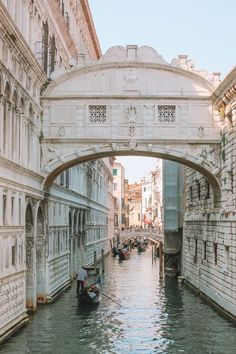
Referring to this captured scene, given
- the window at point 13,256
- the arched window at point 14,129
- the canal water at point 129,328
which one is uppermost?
the arched window at point 14,129

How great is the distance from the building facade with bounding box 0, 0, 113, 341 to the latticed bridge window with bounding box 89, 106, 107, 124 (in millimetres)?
1419

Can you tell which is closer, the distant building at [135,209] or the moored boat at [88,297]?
the moored boat at [88,297]

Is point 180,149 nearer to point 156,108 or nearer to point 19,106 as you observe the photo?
point 156,108

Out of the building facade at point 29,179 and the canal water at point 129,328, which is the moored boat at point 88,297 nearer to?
the canal water at point 129,328

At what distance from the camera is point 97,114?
19.2 meters

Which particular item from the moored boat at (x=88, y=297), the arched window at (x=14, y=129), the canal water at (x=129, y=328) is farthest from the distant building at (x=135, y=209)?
the arched window at (x=14, y=129)

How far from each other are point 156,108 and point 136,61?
4.78 feet

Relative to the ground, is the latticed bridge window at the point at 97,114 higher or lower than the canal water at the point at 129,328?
higher

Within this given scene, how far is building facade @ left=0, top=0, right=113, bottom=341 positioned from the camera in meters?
14.7

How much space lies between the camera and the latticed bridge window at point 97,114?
19.2 metres

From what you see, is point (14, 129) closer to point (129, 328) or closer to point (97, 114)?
point (97, 114)

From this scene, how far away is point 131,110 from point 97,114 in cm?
100

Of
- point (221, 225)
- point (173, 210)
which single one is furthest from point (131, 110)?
point (173, 210)

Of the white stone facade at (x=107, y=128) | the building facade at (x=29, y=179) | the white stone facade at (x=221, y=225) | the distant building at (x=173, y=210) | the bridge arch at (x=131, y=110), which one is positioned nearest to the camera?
the building facade at (x=29, y=179)
